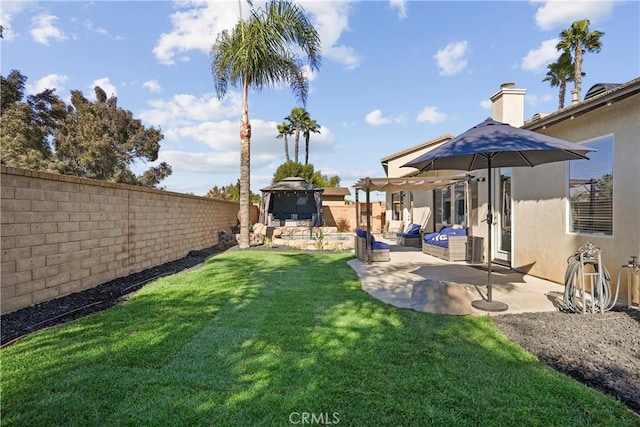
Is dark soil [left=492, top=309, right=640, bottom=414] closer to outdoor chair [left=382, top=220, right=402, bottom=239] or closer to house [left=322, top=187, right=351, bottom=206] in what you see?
outdoor chair [left=382, top=220, right=402, bottom=239]

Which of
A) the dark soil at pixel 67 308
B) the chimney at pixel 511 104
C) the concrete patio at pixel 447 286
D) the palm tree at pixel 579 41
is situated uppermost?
the palm tree at pixel 579 41

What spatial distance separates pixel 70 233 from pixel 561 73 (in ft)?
97.9

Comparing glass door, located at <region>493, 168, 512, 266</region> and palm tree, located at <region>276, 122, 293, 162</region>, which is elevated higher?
palm tree, located at <region>276, 122, 293, 162</region>

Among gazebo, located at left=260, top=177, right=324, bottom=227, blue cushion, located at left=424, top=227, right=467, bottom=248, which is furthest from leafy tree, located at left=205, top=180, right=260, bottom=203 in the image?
blue cushion, located at left=424, top=227, right=467, bottom=248

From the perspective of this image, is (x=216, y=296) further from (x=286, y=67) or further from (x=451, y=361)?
(x=286, y=67)

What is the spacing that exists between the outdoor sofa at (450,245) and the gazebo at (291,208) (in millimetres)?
11258

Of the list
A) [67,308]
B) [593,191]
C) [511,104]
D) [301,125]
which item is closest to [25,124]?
[67,308]

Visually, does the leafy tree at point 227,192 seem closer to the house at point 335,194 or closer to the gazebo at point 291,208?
the gazebo at point 291,208

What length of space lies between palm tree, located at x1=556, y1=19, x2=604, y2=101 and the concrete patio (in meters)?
20.8

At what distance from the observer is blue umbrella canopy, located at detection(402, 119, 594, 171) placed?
455cm

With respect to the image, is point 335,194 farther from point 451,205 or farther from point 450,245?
point 450,245

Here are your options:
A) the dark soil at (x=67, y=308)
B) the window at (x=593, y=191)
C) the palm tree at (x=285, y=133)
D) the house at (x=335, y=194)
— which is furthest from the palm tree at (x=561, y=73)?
the dark soil at (x=67, y=308)

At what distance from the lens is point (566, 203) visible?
6.59 metres

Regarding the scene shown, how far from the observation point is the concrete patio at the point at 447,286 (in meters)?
5.02
